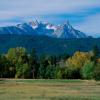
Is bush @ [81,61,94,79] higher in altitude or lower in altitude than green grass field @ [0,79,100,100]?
lower

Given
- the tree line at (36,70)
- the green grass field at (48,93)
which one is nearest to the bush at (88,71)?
the tree line at (36,70)

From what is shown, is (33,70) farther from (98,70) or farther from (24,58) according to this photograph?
(98,70)

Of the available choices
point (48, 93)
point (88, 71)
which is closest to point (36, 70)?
point (88, 71)

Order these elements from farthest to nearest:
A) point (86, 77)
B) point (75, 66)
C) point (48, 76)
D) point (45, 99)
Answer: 1. point (75, 66)
2. point (48, 76)
3. point (86, 77)
4. point (45, 99)

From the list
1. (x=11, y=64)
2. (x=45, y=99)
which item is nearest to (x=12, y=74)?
(x=11, y=64)

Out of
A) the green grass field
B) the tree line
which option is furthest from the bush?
the green grass field

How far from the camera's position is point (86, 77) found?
171 m

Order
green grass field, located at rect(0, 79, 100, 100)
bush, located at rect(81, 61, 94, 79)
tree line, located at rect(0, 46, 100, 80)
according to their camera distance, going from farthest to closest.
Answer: tree line, located at rect(0, 46, 100, 80) → bush, located at rect(81, 61, 94, 79) → green grass field, located at rect(0, 79, 100, 100)

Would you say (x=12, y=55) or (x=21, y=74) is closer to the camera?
(x=21, y=74)

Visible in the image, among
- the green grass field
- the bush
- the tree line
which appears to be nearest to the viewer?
the green grass field

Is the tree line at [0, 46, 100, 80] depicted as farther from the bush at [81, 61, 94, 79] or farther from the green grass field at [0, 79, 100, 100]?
the green grass field at [0, 79, 100, 100]

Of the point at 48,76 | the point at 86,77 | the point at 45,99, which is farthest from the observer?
the point at 48,76

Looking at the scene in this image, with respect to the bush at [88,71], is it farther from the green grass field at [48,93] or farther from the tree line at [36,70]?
the green grass field at [48,93]

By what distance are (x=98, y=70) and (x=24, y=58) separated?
A: 48.2 m
